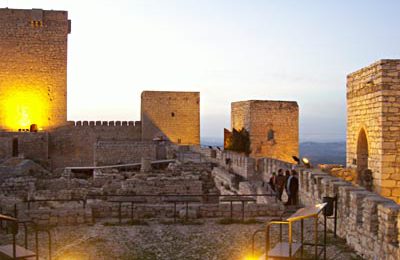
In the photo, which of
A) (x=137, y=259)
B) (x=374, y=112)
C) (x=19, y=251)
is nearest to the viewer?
(x=19, y=251)

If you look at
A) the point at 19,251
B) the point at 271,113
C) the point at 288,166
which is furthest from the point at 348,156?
the point at 271,113

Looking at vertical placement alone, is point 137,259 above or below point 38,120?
below

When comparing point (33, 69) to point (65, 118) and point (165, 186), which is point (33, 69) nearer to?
point (65, 118)

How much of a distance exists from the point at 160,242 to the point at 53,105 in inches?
1028

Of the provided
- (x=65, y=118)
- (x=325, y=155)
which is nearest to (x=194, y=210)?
(x=65, y=118)

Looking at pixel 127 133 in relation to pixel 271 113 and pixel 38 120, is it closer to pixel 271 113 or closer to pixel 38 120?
pixel 38 120

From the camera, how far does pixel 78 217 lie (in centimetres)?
984

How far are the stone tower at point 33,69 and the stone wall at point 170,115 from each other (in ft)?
19.0

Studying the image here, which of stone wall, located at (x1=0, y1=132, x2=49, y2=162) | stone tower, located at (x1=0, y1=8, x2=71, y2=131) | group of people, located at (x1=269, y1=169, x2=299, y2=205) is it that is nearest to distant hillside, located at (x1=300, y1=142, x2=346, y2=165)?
stone tower, located at (x1=0, y1=8, x2=71, y2=131)

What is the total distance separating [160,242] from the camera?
831cm

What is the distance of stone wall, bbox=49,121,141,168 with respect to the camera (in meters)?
31.7

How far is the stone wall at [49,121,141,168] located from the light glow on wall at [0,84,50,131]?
176 centimetres

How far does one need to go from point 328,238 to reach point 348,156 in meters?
5.66

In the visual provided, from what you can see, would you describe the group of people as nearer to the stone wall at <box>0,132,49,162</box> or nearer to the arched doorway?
the arched doorway
